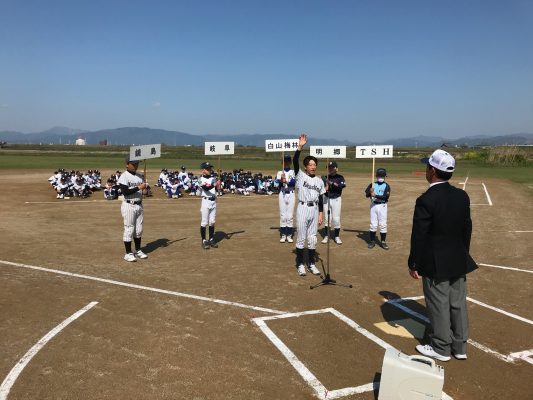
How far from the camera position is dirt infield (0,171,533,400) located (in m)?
4.86

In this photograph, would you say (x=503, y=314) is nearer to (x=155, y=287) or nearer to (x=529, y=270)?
(x=529, y=270)

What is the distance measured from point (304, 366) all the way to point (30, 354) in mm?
3796

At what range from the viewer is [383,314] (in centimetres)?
700

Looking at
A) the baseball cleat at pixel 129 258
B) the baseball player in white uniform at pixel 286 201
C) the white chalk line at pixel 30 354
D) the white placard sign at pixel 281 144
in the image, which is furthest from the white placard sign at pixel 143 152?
the white chalk line at pixel 30 354

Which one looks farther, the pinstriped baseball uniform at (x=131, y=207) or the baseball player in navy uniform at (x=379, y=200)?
the baseball player in navy uniform at (x=379, y=200)

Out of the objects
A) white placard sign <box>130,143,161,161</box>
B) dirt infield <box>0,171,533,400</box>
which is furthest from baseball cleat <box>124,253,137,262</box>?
white placard sign <box>130,143,161,161</box>

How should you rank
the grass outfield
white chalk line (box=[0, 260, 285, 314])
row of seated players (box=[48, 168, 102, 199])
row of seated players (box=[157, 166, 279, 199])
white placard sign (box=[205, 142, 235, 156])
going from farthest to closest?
1. the grass outfield
2. row of seated players (box=[157, 166, 279, 199])
3. row of seated players (box=[48, 168, 102, 199])
4. white placard sign (box=[205, 142, 235, 156])
5. white chalk line (box=[0, 260, 285, 314])

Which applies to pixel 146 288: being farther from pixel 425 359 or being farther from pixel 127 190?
pixel 425 359

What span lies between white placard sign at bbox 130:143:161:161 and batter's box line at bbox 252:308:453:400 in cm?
541

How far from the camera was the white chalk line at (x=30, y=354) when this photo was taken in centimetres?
467

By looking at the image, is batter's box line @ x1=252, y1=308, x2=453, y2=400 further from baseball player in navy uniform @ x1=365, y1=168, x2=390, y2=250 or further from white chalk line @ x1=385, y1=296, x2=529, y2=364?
baseball player in navy uniform @ x1=365, y1=168, x2=390, y2=250

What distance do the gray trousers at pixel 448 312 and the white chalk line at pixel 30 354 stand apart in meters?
5.47

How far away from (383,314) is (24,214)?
15.9 m

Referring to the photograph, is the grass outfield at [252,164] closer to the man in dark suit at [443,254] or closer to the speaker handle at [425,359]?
the man in dark suit at [443,254]
